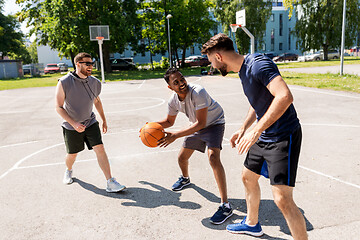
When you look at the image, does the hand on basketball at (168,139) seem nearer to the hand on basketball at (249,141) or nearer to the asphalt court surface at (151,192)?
the asphalt court surface at (151,192)

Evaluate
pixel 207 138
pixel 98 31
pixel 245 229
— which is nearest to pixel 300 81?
pixel 207 138

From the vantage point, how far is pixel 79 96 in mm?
4820

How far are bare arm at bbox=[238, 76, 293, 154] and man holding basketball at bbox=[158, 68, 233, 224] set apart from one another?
53.6 inches

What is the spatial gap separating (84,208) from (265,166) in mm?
2566

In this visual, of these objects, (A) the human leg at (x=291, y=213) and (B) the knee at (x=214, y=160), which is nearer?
(A) the human leg at (x=291, y=213)

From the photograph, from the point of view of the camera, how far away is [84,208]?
4289 mm

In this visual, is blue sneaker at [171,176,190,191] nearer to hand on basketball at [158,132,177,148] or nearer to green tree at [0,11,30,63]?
hand on basketball at [158,132,177,148]

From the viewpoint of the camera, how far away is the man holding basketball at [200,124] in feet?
12.7

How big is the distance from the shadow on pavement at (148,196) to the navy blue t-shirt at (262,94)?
1822 mm

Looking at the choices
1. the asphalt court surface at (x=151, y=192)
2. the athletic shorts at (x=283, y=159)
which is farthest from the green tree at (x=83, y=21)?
the athletic shorts at (x=283, y=159)

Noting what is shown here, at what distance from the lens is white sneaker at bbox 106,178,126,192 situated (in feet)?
15.6

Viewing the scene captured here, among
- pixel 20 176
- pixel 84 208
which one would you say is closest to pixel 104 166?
pixel 84 208

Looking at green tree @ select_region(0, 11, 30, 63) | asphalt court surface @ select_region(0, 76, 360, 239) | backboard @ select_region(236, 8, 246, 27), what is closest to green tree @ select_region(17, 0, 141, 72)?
backboard @ select_region(236, 8, 246, 27)

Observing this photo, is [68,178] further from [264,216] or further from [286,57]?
[286,57]
